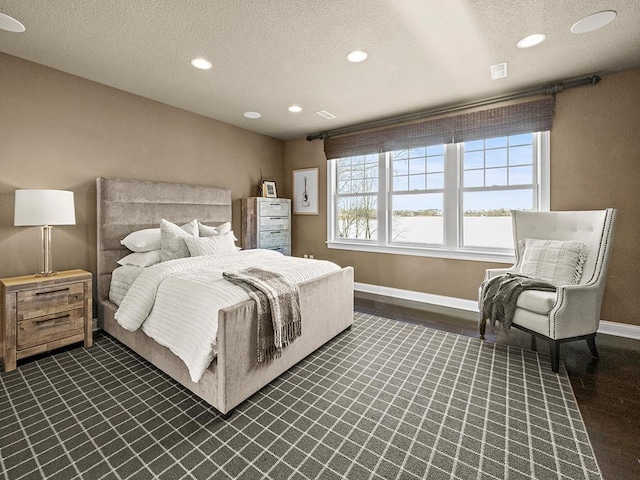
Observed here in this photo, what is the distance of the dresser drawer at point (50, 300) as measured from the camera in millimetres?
2348

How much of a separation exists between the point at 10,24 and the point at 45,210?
4.41ft

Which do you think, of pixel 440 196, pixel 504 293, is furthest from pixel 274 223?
pixel 504 293

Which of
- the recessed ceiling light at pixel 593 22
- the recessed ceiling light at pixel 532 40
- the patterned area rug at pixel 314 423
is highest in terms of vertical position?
the recessed ceiling light at pixel 532 40

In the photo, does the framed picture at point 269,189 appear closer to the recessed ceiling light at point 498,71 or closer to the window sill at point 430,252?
the window sill at point 430,252

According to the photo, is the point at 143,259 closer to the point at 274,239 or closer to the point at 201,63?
the point at 201,63

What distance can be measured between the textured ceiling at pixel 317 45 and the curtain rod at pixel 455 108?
0.07 meters

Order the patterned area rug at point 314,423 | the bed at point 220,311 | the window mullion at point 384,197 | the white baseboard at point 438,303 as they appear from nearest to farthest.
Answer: the patterned area rug at point 314,423 < the bed at point 220,311 < the white baseboard at point 438,303 < the window mullion at point 384,197

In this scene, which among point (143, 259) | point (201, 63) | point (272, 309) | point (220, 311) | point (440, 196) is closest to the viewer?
point (220, 311)

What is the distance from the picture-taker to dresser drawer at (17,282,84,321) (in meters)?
2.35

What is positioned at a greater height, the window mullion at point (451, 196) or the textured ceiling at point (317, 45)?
the textured ceiling at point (317, 45)

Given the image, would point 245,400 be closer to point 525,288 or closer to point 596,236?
point 525,288

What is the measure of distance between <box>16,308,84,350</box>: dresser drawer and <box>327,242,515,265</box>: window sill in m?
3.42

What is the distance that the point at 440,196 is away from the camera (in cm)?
407

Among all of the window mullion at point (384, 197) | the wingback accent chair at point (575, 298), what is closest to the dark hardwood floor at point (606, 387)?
the wingback accent chair at point (575, 298)
